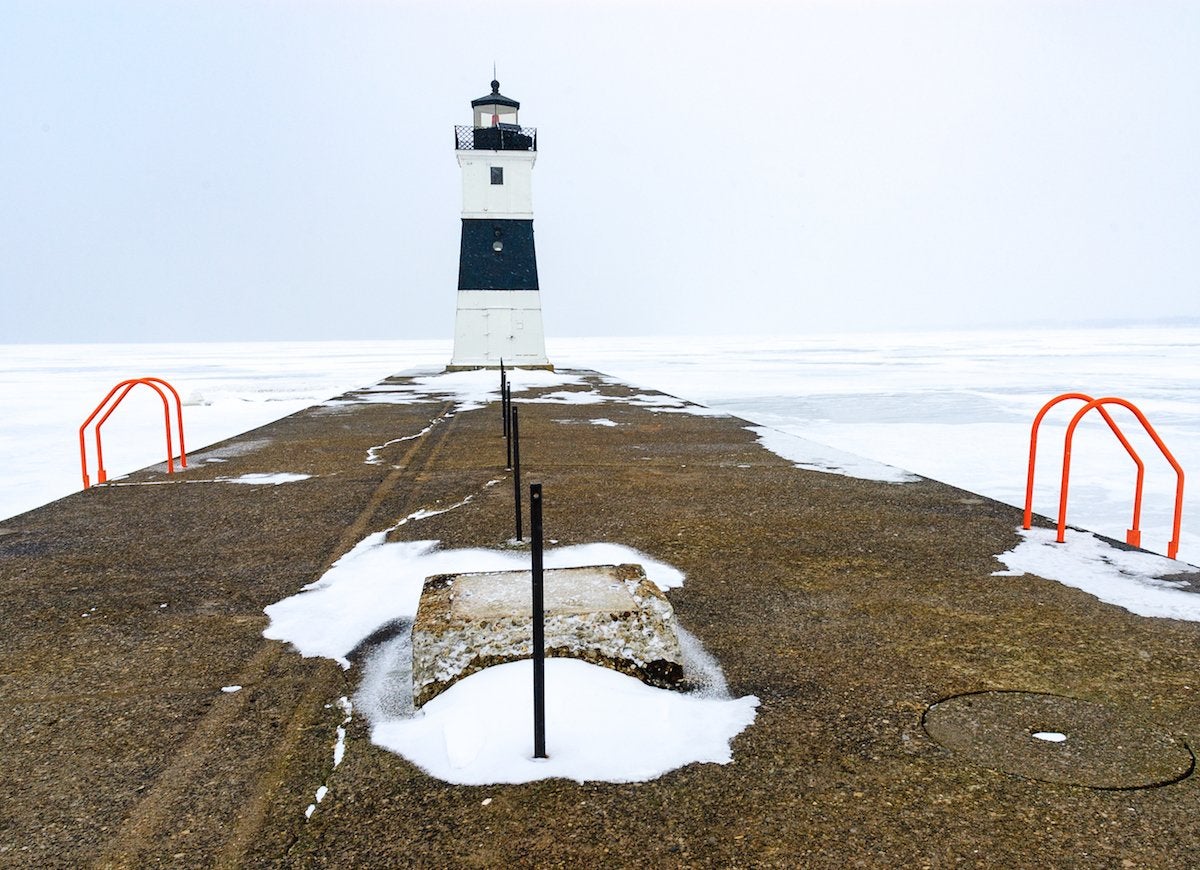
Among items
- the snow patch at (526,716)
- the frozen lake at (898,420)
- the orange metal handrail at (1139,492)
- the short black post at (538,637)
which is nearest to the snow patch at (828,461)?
the frozen lake at (898,420)

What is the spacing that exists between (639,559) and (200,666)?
2710 mm

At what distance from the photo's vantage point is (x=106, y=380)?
33.8 m

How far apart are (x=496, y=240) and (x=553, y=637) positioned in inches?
952

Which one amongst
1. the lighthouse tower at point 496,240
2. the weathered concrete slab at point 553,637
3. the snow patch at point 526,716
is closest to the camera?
the snow patch at point 526,716

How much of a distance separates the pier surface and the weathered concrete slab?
1.22 ft

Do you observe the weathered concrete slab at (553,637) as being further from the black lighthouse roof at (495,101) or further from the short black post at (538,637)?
the black lighthouse roof at (495,101)

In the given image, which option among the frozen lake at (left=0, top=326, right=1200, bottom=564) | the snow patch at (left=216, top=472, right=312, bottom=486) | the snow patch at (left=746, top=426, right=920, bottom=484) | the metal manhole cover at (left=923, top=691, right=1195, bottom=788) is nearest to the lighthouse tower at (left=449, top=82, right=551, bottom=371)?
the frozen lake at (left=0, top=326, right=1200, bottom=564)

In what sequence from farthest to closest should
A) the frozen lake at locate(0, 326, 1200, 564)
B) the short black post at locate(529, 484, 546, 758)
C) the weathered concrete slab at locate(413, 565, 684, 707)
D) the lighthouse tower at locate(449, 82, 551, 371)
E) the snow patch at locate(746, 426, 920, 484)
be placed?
the lighthouse tower at locate(449, 82, 551, 371) → the frozen lake at locate(0, 326, 1200, 564) → the snow patch at locate(746, 426, 920, 484) → the weathered concrete slab at locate(413, 565, 684, 707) → the short black post at locate(529, 484, 546, 758)

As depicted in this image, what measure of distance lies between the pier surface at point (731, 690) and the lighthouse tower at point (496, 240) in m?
20.4

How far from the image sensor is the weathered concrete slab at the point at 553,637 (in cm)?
346

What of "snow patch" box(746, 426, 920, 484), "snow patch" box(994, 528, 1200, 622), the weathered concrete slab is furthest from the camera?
"snow patch" box(746, 426, 920, 484)

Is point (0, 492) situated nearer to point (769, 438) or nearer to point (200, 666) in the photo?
point (200, 666)

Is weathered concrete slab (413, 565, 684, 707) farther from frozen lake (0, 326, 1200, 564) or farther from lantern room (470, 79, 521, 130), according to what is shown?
lantern room (470, 79, 521, 130)

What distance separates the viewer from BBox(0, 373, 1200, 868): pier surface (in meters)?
2.54
